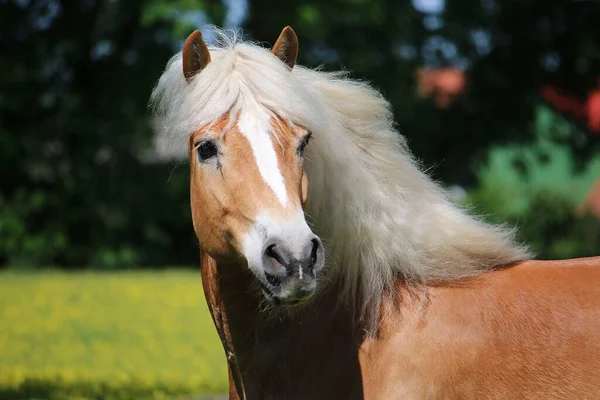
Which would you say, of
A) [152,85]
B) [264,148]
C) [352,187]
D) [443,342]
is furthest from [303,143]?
[152,85]

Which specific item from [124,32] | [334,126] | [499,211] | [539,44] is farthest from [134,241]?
[334,126]

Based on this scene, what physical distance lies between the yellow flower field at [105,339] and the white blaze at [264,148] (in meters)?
4.34

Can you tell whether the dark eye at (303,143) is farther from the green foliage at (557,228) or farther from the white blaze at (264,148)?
the green foliage at (557,228)

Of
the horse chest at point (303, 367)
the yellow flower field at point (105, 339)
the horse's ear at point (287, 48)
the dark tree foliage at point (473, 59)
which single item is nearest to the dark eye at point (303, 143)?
the horse's ear at point (287, 48)

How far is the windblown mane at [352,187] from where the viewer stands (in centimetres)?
333

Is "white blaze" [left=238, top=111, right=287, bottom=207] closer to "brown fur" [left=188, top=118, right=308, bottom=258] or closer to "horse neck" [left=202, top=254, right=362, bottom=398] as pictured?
"brown fur" [left=188, top=118, right=308, bottom=258]

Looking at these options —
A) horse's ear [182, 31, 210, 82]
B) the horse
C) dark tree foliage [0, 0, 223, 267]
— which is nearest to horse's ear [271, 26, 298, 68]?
the horse

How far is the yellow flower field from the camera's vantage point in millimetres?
7891

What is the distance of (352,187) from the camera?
344cm

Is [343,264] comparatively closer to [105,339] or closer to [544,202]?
[105,339]

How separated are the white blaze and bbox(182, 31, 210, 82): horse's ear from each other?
361 millimetres

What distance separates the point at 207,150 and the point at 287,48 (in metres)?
0.63

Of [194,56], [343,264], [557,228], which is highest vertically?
[194,56]

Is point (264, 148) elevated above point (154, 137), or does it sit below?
above
